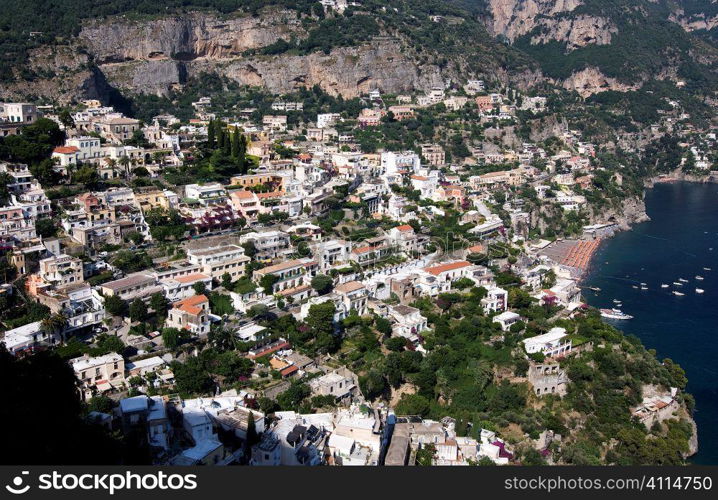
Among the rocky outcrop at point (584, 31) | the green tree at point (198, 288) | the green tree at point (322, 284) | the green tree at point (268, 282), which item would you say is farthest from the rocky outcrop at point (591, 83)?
the green tree at point (198, 288)

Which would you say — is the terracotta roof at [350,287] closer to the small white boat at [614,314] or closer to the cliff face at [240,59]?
the small white boat at [614,314]

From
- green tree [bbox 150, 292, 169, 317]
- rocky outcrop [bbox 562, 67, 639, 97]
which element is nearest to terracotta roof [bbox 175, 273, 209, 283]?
green tree [bbox 150, 292, 169, 317]

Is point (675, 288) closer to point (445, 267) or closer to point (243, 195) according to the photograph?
point (445, 267)

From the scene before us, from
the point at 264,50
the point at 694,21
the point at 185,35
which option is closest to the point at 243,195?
the point at 185,35

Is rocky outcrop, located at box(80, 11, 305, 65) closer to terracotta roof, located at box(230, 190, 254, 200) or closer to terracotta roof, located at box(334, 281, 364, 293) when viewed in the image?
terracotta roof, located at box(230, 190, 254, 200)

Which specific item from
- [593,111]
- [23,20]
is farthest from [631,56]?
[23,20]

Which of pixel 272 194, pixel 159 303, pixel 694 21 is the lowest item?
pixel 159 303
